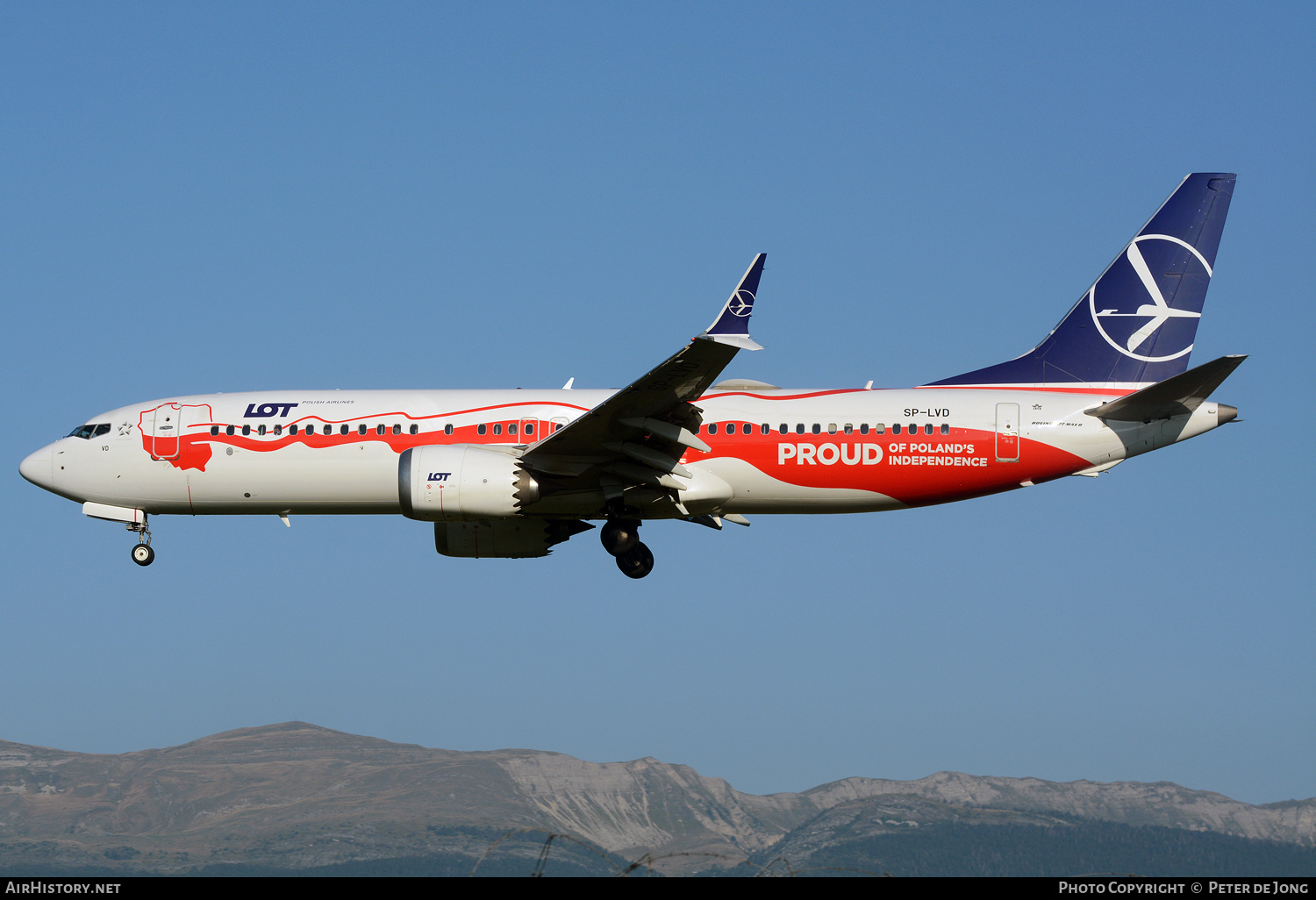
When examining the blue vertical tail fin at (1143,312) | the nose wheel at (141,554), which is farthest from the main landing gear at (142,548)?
the blue vertical tail fin at (1143,312)

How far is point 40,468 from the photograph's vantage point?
32.3m

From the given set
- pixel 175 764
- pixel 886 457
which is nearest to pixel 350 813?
pixel 175 764

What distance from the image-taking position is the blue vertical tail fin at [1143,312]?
3080 centimetres

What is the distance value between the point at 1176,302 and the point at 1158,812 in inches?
684

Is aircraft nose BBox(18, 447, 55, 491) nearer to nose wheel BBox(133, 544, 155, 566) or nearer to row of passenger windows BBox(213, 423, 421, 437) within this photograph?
nose wheel BBox(133, 544, 155, 566)

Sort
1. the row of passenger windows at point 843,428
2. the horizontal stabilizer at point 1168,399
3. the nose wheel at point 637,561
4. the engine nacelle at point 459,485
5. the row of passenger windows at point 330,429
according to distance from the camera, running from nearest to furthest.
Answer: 1. the horizontal stabilizer at point 1168,399
2. the engine nacelle at point 459,485
3. the row of passenger windows at point 843,428
4. the row of passenger windows at point 330,429
5. the nose wheel at point 637,561

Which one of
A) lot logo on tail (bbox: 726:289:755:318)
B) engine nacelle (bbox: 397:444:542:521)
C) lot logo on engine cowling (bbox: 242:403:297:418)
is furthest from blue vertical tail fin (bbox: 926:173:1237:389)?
lot logo on engine cowling (bbox: 242:403:297:418)

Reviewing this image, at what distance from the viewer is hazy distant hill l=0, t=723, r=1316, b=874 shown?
135 ft

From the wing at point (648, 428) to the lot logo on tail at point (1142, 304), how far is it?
33.5 feet

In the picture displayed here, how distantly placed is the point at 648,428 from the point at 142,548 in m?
13.1

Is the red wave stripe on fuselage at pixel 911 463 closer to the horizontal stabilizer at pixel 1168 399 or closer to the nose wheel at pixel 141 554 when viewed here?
the horizontal stabilizer at pixel 1168 399

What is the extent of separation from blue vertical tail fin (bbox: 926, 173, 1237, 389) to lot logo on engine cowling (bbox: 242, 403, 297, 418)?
581 inches

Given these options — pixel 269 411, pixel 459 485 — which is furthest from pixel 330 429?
pixel 459 485

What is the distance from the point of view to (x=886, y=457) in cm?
2878
